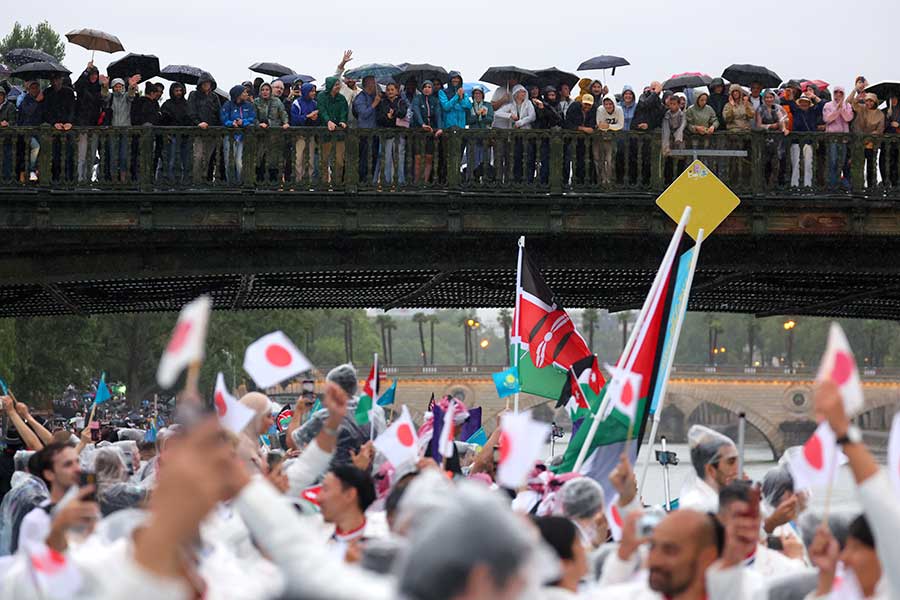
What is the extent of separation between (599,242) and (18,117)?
6670 mm

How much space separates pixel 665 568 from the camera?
559 cm

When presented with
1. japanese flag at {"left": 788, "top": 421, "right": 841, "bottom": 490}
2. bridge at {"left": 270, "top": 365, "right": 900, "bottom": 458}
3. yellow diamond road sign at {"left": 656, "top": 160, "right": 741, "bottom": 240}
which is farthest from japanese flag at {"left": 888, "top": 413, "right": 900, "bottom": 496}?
bridge at {"left": 270, "top": 365, "right": 900, "bottom": 458}

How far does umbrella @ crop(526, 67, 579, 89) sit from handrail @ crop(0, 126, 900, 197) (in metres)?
0.86

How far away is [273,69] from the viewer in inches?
924

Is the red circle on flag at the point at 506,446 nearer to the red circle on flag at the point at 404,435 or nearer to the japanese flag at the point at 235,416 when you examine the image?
the japanese flag at the point at 235,416

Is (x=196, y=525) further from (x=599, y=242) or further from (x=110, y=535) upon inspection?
(x=599, y=242)

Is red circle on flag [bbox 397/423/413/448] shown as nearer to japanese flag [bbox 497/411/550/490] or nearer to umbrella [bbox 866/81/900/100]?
japanese flag [bbox 497/411/550/490]

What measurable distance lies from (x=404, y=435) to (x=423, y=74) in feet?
37.5

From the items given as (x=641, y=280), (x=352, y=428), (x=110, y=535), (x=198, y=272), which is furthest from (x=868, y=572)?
(x=641, y=280)

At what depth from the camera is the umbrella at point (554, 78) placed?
19766mm

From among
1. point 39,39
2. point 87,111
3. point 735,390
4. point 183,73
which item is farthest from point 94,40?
point 735,390

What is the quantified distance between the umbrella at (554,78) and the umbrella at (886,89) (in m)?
3.28

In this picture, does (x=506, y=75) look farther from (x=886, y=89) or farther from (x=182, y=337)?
(x=182, y=337)

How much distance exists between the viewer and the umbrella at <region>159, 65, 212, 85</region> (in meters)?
20.8
